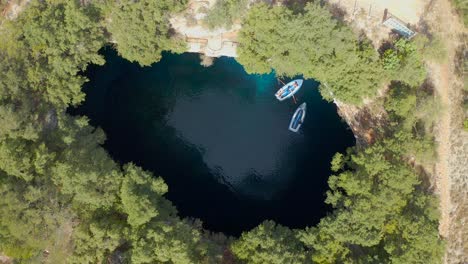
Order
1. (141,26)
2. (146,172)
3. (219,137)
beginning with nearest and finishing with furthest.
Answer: (141,26)
(146,172)
(219,137)

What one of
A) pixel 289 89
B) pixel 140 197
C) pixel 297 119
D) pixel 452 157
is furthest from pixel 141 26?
pixel 452 157

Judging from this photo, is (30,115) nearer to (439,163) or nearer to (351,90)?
(351,90)

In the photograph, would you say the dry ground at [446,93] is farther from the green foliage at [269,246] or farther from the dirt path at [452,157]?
the green foliage at [269,246]

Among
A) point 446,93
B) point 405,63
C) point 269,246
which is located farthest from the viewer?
point 446,93

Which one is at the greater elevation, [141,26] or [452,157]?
[141,26]

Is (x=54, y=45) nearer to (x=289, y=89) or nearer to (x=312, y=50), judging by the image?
(x=289, y=89)

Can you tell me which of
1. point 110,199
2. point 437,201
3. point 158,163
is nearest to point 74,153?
point 110,199

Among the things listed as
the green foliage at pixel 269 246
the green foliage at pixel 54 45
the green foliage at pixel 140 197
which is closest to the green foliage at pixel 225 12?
the green foliage at pixel 54 45
